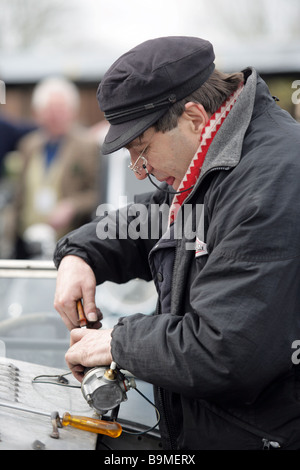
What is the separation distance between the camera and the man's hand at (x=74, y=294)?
203cm

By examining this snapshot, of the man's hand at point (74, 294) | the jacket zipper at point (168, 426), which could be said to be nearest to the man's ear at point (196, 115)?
the man's hand at point (74, 294)

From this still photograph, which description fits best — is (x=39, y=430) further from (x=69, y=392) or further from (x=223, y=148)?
(x=223, y=148)

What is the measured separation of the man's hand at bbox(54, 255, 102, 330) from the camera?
2029mm

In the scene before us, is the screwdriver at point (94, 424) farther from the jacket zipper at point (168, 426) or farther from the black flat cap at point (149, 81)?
the black flat cap at point (149, 81)

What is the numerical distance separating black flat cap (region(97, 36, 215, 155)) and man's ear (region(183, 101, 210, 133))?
0.14 feet

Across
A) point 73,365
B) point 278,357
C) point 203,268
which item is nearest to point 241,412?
point 278,357

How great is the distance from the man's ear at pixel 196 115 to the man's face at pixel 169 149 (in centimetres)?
2

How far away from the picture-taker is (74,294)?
2.04 metres

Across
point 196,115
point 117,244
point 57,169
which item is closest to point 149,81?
point 196,115

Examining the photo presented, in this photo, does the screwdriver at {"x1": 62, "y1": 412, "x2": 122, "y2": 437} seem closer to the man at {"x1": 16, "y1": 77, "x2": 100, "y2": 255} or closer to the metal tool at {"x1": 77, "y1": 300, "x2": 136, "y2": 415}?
the metal tool at {"x1": 77, "y1": 300, "x2": 136, "y2": 415}

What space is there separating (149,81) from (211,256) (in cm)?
55

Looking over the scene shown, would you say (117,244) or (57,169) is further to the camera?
(57,169)

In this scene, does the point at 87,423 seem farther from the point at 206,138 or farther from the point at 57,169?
the point at 57,169

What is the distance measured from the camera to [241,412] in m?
1.61
